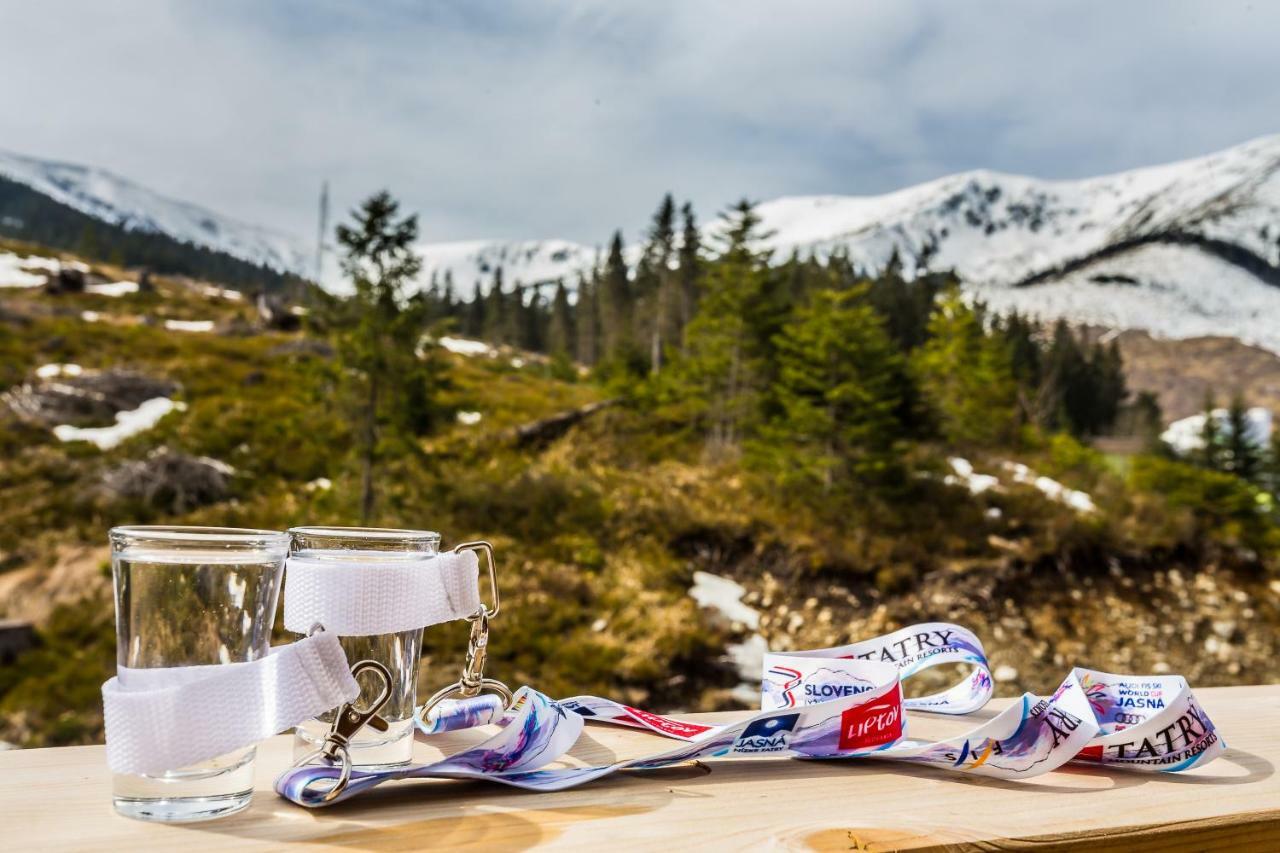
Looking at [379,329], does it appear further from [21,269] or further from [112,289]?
[21,269]

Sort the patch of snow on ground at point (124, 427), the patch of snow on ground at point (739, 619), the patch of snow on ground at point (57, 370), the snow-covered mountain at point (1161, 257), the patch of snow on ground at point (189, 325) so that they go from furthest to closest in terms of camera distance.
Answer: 1. the snow-covered mountain at point (1161, 257)
2. the patch of snow on ground at point (189, 325)
3. the patch of snow on ground at point (57, 370)
4. the patch of snow on ground at point (124, 427)
5. the patch of snow on ground at point (739, 619)

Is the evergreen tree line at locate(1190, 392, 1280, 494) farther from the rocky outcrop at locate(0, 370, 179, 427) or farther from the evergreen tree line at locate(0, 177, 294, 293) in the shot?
the evergreen tree line at locate(0, 177, 294, 293)

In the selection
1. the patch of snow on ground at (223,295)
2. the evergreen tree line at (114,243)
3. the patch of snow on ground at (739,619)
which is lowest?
the patch of snow on ground at (739,619)

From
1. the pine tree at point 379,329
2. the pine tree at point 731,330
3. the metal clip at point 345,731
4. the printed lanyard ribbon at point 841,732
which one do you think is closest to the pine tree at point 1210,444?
the pine tree at point 731,330

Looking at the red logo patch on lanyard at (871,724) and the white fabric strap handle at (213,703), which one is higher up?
the white fabric strap handle at (213,703)

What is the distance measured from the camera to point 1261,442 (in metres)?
24.2

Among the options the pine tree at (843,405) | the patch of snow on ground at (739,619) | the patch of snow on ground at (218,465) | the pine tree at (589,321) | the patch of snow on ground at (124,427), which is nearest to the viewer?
the patch of snow on ground at (739,619)

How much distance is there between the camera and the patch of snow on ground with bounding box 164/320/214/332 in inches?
992

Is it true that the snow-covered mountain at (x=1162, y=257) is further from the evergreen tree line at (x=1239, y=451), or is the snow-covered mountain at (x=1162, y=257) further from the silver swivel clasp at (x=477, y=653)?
the silver swivel clasp at (x=477, y=653)

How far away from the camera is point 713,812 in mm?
678

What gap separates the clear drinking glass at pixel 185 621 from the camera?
24.0 inches

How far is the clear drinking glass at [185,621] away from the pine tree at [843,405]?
15.1 m

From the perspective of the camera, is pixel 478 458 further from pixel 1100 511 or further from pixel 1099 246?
pixel 1099 246

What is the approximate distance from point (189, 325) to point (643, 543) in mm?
20634
